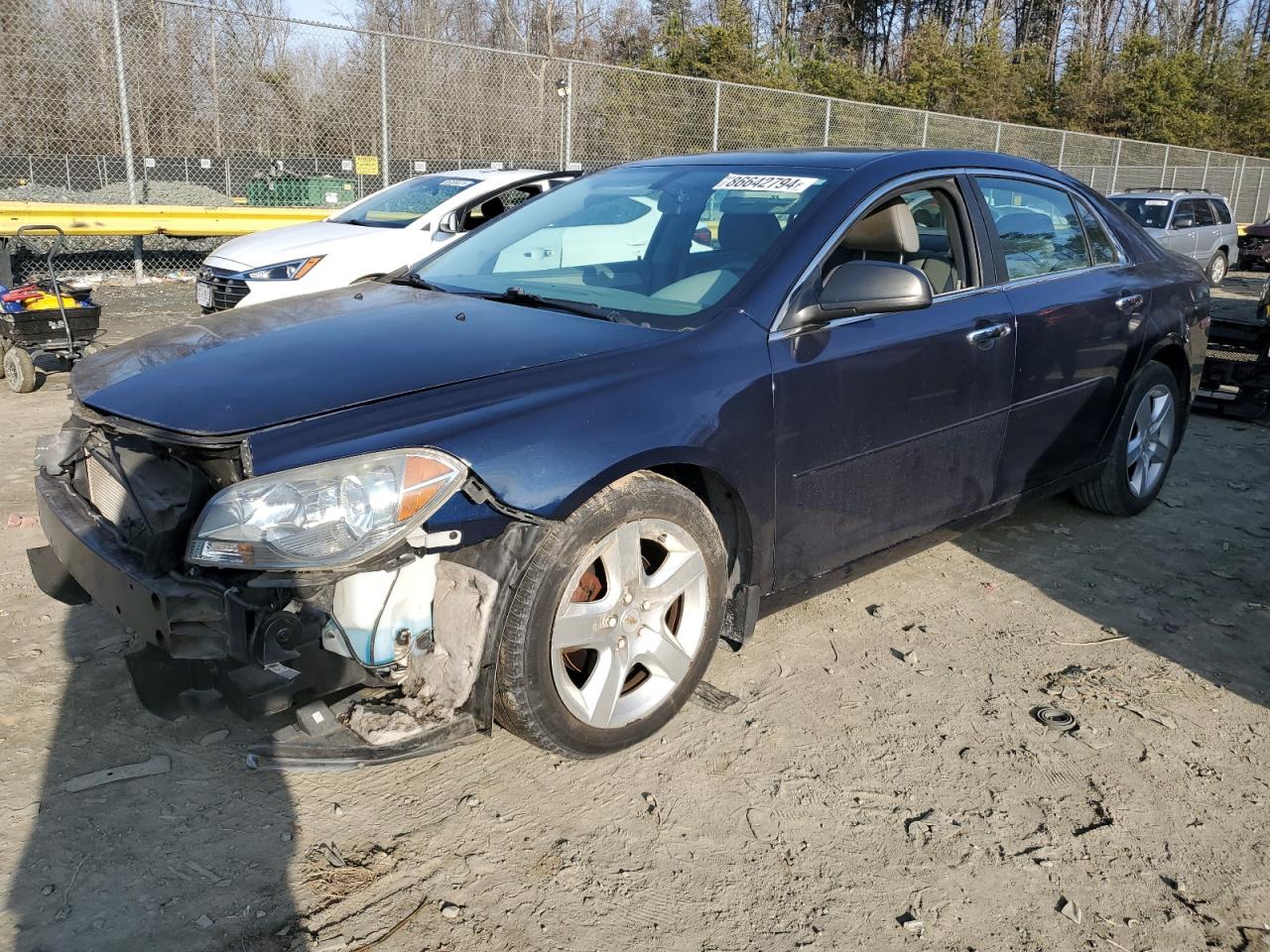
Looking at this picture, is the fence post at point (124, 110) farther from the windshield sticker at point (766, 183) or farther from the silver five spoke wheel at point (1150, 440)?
the silver five spoke wheel at point (1150, 440)

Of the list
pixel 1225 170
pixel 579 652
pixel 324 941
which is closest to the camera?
pixel 324 941

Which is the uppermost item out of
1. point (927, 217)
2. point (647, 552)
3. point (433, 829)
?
point (927, 217)

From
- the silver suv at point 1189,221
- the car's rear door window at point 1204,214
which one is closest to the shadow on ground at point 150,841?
the silver suv at point 1189,221

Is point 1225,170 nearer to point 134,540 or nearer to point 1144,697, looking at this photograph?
point 1144,697

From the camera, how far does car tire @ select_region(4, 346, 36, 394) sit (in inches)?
278

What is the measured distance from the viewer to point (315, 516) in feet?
7.79

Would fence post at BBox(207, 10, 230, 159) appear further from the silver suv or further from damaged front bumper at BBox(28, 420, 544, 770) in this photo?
the silver suv

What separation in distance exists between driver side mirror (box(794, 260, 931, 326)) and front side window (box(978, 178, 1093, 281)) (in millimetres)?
1055

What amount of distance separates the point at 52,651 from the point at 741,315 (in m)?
2.56

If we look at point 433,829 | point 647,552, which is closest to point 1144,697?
point 647,552

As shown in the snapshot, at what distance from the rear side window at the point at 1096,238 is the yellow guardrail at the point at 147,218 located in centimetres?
890

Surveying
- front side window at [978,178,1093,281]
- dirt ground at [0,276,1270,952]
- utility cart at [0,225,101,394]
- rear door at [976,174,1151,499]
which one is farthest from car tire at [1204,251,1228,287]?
utility cart at [0,225,101,394]

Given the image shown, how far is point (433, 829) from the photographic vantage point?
8.72 ft

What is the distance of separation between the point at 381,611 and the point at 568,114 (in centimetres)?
1271
